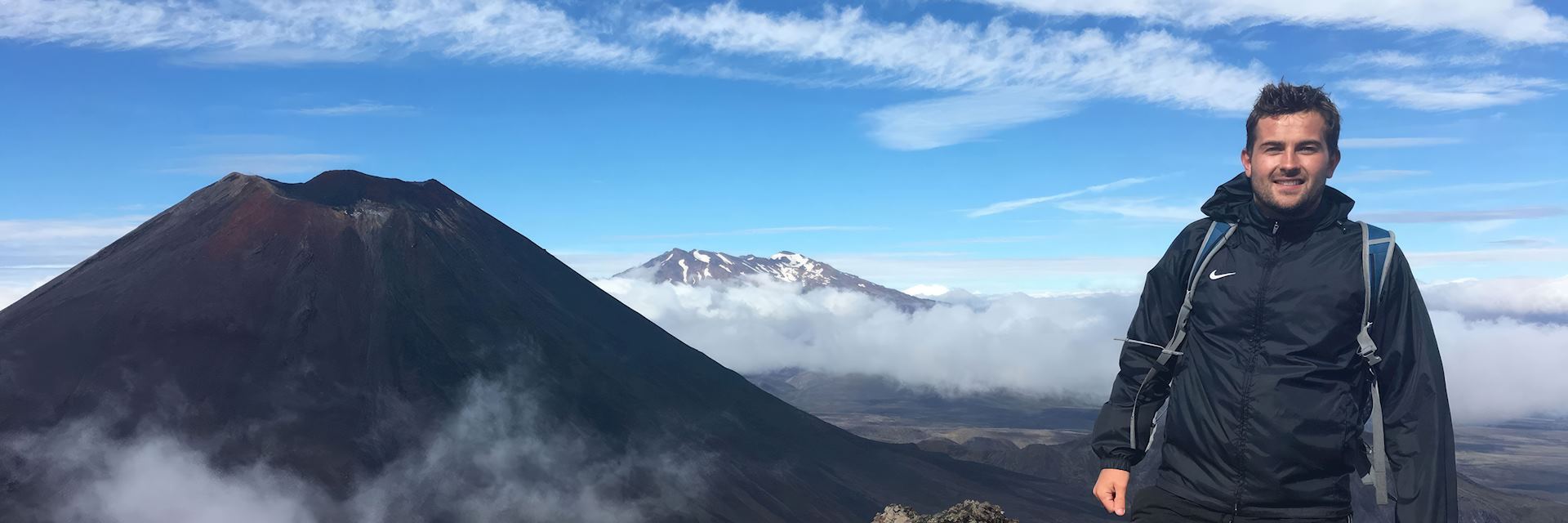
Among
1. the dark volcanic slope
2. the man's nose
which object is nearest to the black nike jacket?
the man's nose

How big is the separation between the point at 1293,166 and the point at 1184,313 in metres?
0.82

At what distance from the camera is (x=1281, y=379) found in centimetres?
461

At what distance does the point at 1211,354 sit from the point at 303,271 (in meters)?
49.8

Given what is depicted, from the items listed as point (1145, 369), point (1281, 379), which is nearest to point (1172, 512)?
point (1145, 369)

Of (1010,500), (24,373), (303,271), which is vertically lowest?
(1010,500)

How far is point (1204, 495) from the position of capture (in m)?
4.84

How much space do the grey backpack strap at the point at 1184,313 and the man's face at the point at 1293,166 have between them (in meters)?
0.23

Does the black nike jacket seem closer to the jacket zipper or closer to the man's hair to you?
the jacket zipper

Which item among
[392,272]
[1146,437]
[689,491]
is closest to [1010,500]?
[689,491]

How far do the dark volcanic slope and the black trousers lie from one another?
3862 cm

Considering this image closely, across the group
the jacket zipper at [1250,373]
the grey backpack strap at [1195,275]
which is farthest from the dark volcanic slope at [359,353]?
the jacket zipper at [1250,373]

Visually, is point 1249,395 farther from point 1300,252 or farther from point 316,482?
point 316,482

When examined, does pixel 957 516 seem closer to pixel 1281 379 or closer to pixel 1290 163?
pixel 1281 379

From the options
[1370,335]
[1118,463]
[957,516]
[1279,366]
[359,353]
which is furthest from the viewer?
[359,353]
